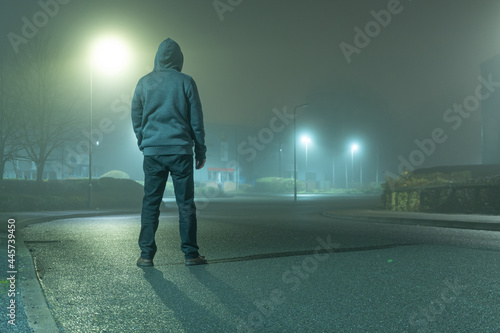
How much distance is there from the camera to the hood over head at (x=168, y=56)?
5375 millimetres

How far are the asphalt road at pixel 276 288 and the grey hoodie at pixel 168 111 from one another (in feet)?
4.65

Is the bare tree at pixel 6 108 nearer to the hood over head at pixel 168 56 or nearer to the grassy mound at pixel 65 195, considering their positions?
the grassy mound at pixel 65 195

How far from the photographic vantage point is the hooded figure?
5184 mm

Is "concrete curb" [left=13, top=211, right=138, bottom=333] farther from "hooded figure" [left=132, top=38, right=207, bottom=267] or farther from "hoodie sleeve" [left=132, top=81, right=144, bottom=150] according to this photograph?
"hoodie sleeve" [left=132, top=81, right=144, bottom=150]

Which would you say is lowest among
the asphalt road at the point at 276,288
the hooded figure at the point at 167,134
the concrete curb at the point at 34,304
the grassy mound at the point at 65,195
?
the asphalt road at the point at 276,288

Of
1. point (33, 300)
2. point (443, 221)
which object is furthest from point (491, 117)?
point (33, 300)

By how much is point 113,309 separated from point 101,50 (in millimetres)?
18346

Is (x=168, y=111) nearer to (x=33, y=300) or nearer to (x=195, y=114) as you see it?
(x=195, y=114)

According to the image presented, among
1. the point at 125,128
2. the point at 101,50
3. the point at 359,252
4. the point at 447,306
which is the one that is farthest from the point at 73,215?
the point at 125,128

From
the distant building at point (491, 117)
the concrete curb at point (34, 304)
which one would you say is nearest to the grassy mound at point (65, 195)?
the concrete curb at point (34, 304)

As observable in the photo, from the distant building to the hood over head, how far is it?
32.3 metres

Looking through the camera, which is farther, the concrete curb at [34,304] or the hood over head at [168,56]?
the hood over head at [168,56]

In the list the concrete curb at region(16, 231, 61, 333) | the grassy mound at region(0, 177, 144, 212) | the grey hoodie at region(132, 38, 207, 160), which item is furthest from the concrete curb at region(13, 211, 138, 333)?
the grassy mound at region(0, 177, 144, 212)

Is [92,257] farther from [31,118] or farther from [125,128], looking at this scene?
[125,128]
